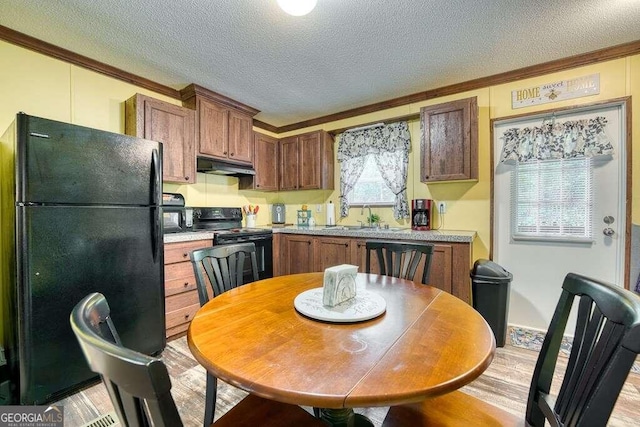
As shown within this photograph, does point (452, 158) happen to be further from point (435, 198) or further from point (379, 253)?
point (379, 253)

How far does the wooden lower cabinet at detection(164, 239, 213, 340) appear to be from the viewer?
246 cm

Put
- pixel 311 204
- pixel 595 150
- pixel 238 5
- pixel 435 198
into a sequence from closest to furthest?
pixel 238 5, pixel 595 150, pixel 435 198, pixel 311 204

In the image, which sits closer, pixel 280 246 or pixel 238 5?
pixel 238 5

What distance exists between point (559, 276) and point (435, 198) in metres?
1.35

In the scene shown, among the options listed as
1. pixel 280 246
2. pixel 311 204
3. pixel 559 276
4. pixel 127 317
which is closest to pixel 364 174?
pixel 311 204

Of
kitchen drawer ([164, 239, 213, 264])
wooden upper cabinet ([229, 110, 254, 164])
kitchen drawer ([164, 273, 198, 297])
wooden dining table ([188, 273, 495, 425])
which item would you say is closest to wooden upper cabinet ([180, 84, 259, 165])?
wooden upper cabinet ([229, 110, 254, 164])

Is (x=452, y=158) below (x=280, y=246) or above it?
above

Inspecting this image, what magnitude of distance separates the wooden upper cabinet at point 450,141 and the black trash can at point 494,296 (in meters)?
0.96

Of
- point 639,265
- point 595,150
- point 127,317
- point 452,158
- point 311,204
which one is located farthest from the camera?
point 311,204

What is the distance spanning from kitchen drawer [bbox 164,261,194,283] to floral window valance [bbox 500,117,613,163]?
10.8 ft

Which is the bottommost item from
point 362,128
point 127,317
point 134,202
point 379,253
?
point 127,317

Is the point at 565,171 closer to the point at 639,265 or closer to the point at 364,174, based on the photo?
the point at 639,265

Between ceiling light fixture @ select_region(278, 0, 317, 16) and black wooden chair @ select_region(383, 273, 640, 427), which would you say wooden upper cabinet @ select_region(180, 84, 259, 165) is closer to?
ceiling light fixture @ select_region(278, 0, 317, 16)

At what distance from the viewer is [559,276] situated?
2645 mm
